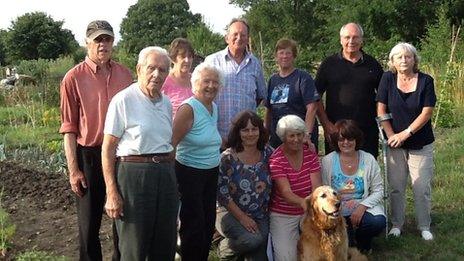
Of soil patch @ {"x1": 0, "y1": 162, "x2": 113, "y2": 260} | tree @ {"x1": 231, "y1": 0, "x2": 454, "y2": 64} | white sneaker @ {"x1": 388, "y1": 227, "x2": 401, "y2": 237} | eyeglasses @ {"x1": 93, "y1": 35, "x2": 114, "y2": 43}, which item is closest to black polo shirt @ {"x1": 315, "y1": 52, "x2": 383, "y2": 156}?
white sneaker @ {"x1": 388, "y1": 227, "x2": 401, "y2": 237}

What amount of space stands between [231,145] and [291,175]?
55cm

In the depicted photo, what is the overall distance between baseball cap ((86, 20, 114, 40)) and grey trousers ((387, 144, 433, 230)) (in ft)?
9.62

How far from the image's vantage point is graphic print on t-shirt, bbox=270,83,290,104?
530 centimetres

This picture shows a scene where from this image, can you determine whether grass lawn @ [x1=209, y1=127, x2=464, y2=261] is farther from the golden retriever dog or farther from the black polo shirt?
the black polo shirt

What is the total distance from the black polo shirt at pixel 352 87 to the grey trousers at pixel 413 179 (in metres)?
0.38

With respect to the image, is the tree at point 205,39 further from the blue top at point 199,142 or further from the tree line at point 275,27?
the blue top at point 199,142

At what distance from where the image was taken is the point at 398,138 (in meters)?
5.30

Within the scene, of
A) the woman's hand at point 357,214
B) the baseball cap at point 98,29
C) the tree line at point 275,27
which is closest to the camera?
the baseball cap at point 98,29

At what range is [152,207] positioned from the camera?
3.58 m

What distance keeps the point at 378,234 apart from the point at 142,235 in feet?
8.14

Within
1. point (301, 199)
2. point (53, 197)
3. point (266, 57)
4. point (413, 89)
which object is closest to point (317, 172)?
point (301, 199)

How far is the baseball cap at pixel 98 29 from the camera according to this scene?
3947 millimetres

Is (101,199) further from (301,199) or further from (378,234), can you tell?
(378,234)

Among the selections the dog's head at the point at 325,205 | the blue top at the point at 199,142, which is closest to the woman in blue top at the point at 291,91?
the dog's head at the point at 325,205
